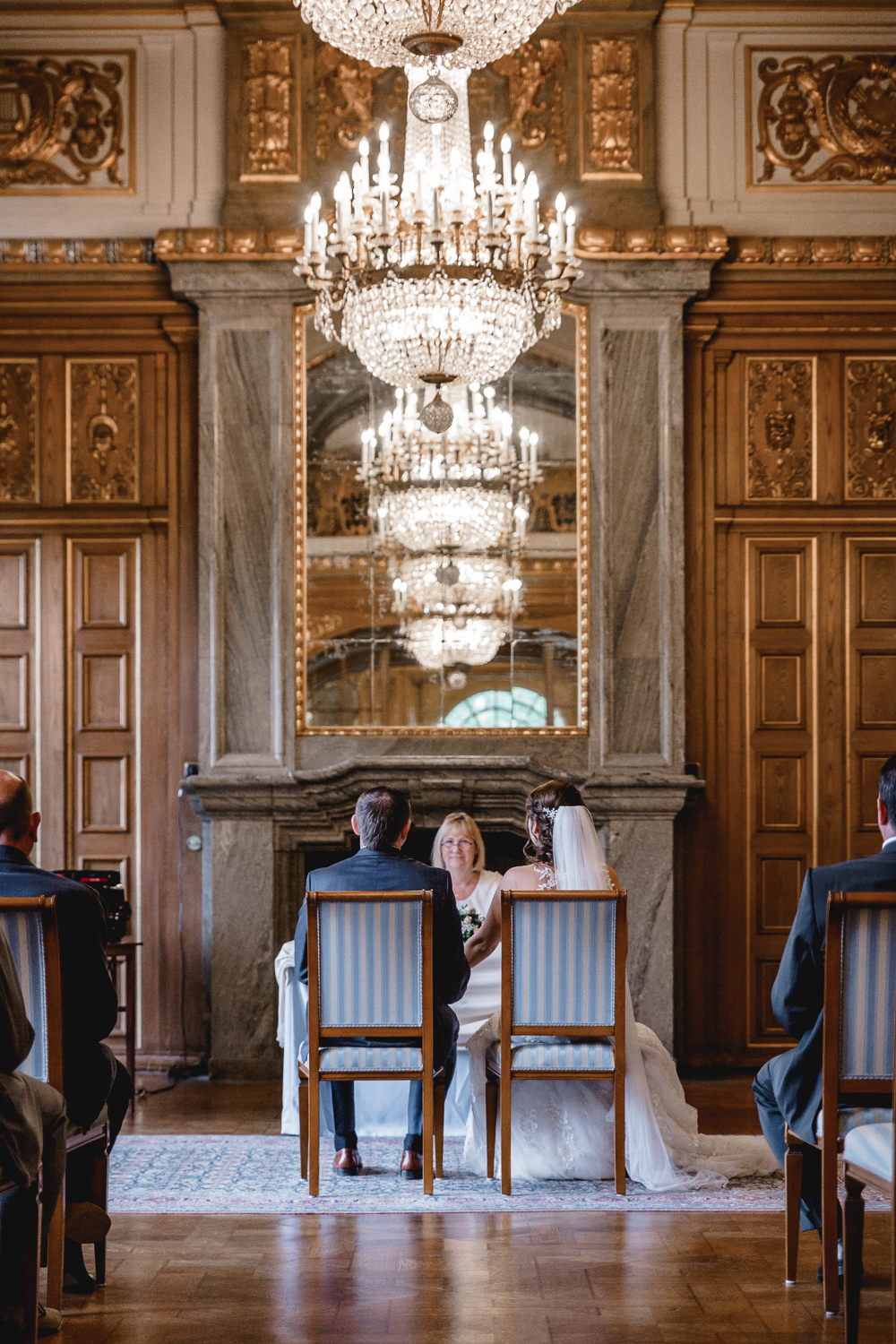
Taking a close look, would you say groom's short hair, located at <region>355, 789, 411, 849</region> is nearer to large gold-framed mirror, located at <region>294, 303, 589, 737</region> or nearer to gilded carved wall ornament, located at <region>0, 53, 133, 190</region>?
large gold-framed mirror, located at <region>294, 303, 589, 737</region>

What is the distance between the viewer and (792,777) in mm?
7098

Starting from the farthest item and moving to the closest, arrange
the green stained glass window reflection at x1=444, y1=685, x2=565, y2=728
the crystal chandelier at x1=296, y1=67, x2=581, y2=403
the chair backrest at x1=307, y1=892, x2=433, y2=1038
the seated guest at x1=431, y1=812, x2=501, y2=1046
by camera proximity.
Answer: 1. the green stained glass window reflection at x1=444, y1=685, x2=565, y2=728
2. the seated guest at x1=431, y1=812, x2=501, y2=1046
3. the crystal chandelier at x1=296, y1=67, x2=581, y2=403
4. the chair backrest at x1=307, y1=892, x2=433, y2=1038

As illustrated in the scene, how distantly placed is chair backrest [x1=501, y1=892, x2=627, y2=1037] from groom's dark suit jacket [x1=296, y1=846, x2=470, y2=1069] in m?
0.22

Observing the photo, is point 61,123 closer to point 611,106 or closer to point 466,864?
point 611,106

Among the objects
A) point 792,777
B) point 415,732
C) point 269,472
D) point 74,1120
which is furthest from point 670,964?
point 74,1120

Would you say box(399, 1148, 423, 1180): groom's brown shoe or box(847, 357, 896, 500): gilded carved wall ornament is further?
box(847, 357, 896, 500): gilded carved wall ornament

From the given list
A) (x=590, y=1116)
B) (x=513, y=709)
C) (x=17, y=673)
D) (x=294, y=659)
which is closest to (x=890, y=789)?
Result: (x=590, y=1116)

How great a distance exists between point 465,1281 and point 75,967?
54.2 inches

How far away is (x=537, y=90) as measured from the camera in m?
7.16

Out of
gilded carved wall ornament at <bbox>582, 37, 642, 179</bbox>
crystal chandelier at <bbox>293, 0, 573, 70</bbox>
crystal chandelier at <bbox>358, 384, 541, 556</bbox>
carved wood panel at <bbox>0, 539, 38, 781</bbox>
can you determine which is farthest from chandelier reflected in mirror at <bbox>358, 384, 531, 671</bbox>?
crystal chandelier at <bbox>293, 0, 573, 70</bbox>

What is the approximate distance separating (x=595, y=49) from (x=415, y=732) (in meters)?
3.79

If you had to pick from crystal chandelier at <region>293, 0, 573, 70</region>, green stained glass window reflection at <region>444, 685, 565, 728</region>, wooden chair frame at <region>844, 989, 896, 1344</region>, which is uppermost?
crystal chandelier at <region>293, 0, 573, 70</region>

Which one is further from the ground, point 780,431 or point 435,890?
point 780,431

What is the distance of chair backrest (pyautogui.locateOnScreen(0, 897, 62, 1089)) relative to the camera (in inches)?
132
